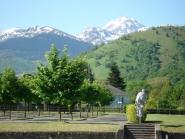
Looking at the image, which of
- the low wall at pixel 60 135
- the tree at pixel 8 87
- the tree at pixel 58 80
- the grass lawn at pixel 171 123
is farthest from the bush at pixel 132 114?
the tree at pixel 8 87

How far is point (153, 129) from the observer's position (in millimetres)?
37438

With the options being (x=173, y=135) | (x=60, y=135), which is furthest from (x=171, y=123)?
(x=60, y=135)

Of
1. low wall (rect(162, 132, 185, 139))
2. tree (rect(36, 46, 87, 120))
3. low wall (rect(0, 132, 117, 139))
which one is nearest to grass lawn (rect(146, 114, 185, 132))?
low wall (rect(162, 132, 185, 139))

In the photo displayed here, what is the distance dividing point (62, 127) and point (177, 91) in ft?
322

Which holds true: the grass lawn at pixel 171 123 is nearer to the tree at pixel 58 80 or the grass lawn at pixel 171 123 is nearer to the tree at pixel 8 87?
the tree at pixel 58 80

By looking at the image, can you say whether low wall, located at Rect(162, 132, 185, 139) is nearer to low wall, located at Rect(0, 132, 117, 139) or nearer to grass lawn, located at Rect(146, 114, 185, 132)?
grass lawn, located at Rect(146, 114, 185, 132)

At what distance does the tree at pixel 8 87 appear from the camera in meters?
56.5

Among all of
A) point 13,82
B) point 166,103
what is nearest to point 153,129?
point 13,82

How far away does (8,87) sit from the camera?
5741 cm

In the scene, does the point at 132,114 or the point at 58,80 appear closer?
the point at 132,114

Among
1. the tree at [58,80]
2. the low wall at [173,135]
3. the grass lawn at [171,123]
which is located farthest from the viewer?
the tree at [58,80]

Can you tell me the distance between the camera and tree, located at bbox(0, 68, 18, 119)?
2226 inches

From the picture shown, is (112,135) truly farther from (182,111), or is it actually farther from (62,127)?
(182,111)

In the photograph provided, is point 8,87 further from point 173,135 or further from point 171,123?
point 173,135
